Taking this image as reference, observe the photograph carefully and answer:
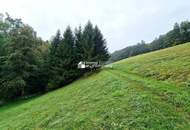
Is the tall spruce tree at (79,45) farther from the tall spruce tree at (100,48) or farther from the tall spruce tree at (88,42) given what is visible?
the tall spruce tree at (100,48)

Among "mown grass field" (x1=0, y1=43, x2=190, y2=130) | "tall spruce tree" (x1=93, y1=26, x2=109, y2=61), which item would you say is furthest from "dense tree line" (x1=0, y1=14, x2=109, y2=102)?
"mown grass field" (x1=0, y1=43, x2=190, y2=130)

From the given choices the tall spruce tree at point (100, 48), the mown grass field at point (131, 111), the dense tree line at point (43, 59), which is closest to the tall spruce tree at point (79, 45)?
the dense tree line at point (43, 59)

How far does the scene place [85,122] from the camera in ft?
48.4

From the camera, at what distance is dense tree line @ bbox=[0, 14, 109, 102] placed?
41375 millimetres

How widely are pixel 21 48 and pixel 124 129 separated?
33.7 m

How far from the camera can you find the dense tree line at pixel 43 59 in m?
41.4

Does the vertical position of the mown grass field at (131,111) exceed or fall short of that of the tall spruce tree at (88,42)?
it falls short

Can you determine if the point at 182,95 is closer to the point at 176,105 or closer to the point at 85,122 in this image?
the point at 176,105

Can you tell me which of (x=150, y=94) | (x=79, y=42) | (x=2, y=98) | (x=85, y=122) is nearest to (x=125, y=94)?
(x=150, y=94)

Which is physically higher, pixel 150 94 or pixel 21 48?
pixel 21 48

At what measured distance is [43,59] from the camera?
4666 centimetres

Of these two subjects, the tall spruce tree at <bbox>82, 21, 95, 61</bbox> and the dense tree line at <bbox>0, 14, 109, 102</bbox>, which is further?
the tall spruce tree at <bbox>82, 21, 95, 61</bbox>

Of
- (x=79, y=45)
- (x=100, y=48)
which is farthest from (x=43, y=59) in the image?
(x=100, y=48)

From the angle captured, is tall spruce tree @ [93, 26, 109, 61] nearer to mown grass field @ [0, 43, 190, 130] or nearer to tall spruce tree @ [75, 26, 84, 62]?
tall spruce tree @ [75, 26, 84, 62]
